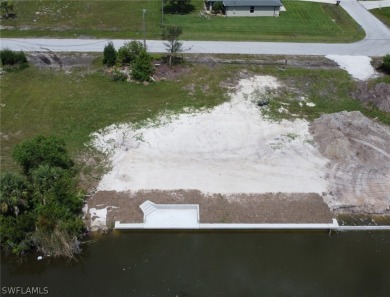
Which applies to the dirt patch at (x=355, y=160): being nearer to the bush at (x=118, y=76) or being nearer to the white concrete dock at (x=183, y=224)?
the white concrete dock at (x=183, y=224)

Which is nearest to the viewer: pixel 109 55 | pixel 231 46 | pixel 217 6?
pixel 109 55

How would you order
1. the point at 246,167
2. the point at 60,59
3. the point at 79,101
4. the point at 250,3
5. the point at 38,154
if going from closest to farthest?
the point at 38,154, the point at 246,167, the point at 79,101, the point at 60,59, the point at 250,3

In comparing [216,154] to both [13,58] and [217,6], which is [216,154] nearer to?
[13,58]

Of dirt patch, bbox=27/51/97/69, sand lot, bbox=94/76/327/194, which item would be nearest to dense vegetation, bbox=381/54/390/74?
sand lot, bbox=94/76/327/194

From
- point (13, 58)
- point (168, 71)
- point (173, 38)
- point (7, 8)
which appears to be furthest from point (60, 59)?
point (7, 8)

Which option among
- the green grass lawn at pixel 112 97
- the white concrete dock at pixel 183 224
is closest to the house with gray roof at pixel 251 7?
the green grass lawn at pixel 112 97

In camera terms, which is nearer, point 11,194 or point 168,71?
point 11,194
